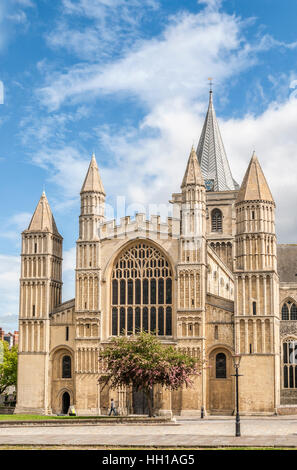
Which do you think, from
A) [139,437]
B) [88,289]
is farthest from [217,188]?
[139,437]

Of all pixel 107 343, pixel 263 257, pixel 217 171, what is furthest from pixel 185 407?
pixel 217 171

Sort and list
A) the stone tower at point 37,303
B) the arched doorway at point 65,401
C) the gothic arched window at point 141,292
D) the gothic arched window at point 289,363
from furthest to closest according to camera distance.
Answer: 1. the gothic arched window at point 289,363
2. the arched doorway at point 65,401
3. the stone tower at point 37,303
4. the gothic arched window at point 141,292

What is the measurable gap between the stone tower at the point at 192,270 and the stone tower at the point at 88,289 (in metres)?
6.91

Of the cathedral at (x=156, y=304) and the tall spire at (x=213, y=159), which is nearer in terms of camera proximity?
the cathedral at (x=156, y=304)

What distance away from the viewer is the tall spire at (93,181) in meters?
59.9

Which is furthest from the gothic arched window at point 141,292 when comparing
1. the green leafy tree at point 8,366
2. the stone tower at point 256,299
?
the green leafy tree at point 8,366

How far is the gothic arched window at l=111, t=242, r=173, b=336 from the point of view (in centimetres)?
5734

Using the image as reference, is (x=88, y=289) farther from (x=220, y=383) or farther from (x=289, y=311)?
(x=289, y=311)

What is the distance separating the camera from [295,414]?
53.1 metres

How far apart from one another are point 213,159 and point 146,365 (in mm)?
37672

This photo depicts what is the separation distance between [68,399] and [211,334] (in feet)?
42.5

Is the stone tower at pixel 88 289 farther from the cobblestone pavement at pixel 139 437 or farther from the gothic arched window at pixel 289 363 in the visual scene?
the gothic arched window at pixel 289 363

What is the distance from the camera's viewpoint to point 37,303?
2343 inches
